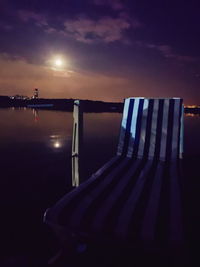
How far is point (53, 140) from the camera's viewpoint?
902 centimetres

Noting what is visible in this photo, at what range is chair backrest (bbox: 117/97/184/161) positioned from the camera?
133 inches

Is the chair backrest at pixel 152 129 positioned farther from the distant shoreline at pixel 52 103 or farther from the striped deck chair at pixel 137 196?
the distant shoreline at pixel 52 103

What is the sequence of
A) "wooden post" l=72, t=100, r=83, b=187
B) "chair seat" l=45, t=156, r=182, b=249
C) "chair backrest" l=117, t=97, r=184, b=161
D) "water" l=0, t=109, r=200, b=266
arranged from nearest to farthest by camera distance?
1. "chair seat" l=45, t=156, r=182, b=249
2. "water" l=0, t=109, r=200, b=266
3. "wooden post" l=72, t=100, r=83, b=187
4. "chair backrest" l=117, t=97, r=184, b=161

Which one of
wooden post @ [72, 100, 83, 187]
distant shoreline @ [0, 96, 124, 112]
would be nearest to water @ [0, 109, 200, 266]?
wooden post @ [72, 100, 83, 187]

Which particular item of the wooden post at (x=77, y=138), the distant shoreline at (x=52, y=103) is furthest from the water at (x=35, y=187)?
the distant shoreline at (x=52, y=103)

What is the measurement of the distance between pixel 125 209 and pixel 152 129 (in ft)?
7.07

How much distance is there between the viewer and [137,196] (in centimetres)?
199

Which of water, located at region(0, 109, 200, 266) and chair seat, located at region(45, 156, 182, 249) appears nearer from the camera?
chair seat, located at region(45, 156, 182, 249)

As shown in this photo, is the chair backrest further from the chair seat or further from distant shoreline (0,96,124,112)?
the chair seat

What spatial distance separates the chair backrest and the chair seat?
2.83 ft

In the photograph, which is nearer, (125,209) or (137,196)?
(125,209)

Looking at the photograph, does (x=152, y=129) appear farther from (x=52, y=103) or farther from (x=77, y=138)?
(x=52, y=103)

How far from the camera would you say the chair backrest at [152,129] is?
11.0ft

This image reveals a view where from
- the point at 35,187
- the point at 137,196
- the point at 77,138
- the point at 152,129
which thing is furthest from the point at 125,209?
the point at 35,187
